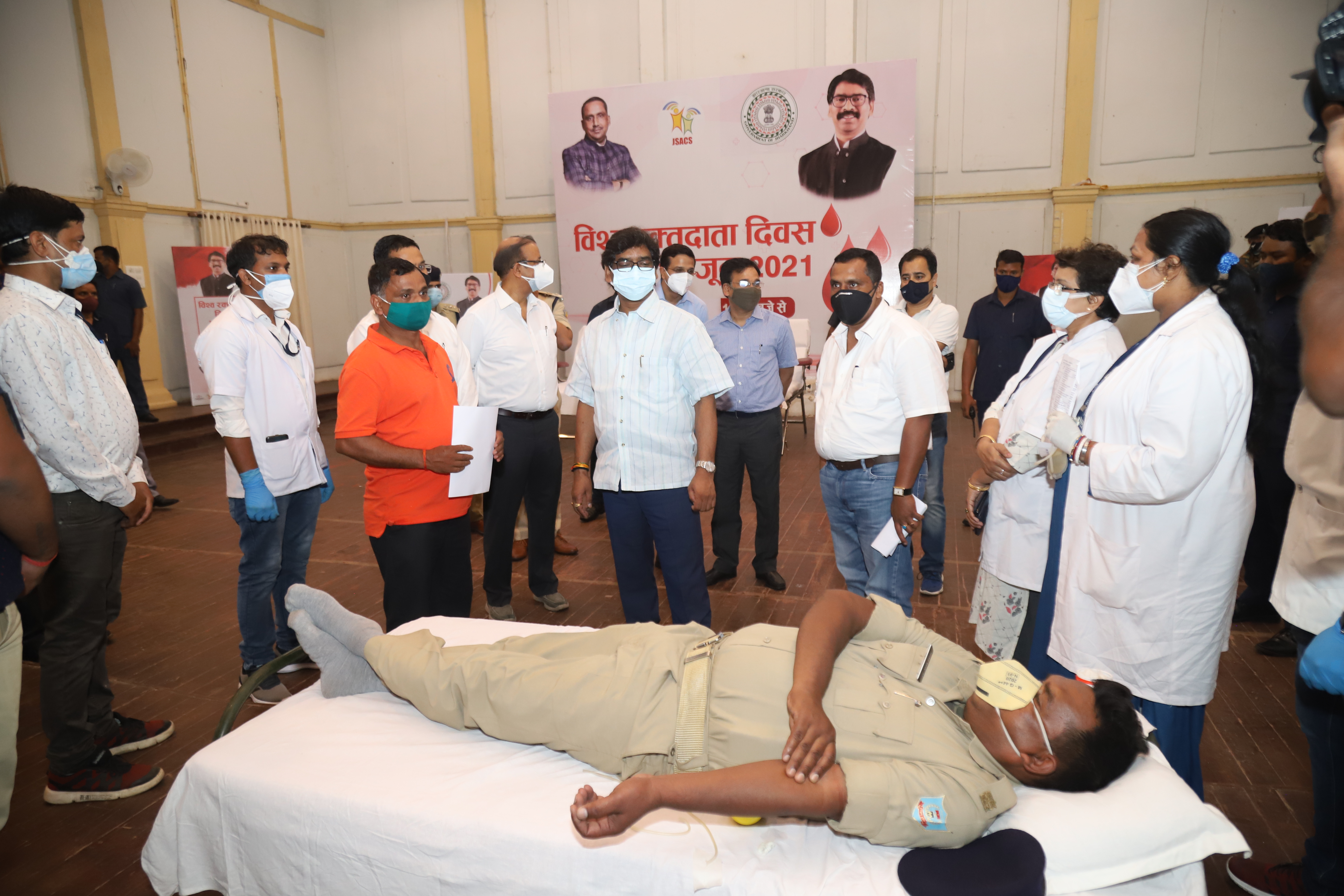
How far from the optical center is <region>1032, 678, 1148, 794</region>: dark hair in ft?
4.99

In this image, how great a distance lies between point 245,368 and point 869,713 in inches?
102

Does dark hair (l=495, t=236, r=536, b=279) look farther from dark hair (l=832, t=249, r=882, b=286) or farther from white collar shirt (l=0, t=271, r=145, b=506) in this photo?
white collar shirt (l=0, t=271, r=145, b=506)

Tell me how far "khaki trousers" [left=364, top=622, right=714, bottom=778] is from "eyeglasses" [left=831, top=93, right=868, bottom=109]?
783 centimetres

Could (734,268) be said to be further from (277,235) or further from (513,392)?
(277,235)

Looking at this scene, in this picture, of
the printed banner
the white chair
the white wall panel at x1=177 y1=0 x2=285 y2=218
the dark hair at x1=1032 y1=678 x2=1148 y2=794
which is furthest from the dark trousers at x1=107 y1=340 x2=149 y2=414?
the dark hair at x1=1032 y1=678 x2=1148 y2=794

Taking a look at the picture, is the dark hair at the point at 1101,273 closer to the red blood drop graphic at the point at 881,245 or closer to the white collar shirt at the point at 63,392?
the white collar shirt at the point at 63,392

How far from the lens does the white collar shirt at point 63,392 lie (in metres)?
2.13

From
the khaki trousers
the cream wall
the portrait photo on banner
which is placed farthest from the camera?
the portrait photo on banner

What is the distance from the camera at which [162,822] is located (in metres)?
1.78

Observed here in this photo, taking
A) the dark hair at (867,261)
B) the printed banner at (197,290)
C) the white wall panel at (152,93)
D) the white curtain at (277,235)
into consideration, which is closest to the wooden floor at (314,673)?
the dark hair at (867,261)

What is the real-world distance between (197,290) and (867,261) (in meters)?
9.14

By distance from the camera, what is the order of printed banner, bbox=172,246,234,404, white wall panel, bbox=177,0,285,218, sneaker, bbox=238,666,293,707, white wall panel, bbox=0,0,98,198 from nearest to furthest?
sneaker, bbox=238,666,293,707 → white wall panel, bbox=0,0,98,198 → printed banner, bbox=172,246,234,404 → white wall panel, bbox=177,0,285,218

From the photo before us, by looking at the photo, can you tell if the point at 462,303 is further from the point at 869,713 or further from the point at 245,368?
the point at 869,713

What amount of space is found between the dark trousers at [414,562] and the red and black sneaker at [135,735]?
85 cm
